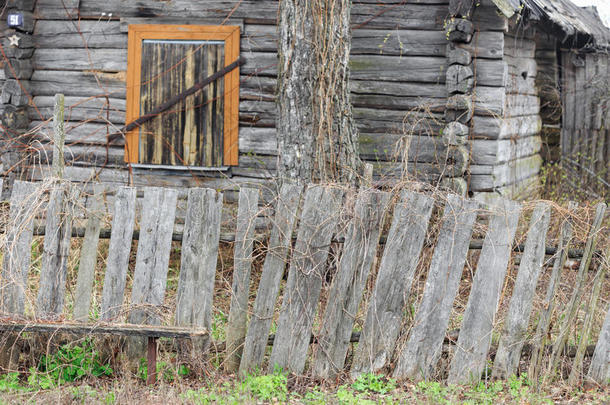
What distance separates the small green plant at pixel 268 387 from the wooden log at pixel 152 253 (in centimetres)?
74

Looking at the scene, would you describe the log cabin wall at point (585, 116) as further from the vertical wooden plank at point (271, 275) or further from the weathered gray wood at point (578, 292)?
the vertical wooden plank at point (271, 275)

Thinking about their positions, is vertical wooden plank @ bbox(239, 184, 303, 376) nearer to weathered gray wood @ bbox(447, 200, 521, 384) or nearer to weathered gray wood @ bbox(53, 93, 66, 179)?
weathered gray wood @ bbox(447, 200, 521, 384)

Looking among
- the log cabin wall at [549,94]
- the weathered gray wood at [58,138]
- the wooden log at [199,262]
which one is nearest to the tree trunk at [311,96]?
the wooden log at [199,262]

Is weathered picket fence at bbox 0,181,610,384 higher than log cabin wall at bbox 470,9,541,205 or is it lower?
lower

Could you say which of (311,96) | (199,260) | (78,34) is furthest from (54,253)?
(78,34)

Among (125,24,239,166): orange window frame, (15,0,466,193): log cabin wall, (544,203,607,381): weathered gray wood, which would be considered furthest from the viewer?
(125,24,239,166): orange window frame

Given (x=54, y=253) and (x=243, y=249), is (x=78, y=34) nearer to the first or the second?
(x=54, y=253)

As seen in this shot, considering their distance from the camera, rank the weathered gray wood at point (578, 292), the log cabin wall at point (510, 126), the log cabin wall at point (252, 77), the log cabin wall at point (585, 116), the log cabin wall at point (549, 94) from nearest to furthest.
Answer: the weathered gray wood at point (578, 292) → the log cabin wall at point (510, 126) → the log cabin wall at point (252, 77) → the log cabin wall at point (585, 116) → the log cabin wall at point (549, 94)

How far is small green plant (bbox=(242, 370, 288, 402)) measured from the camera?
172 inches

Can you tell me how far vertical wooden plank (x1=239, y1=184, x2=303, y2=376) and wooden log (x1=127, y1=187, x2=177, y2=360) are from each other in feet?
2.06

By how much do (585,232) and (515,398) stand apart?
1177mm

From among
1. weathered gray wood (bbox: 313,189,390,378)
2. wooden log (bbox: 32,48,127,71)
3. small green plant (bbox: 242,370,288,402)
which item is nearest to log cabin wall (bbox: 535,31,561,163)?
wooden log (bbox: 32,48,127,71)

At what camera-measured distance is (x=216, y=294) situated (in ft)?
19.8

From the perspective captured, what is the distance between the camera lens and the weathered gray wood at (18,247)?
463cm
